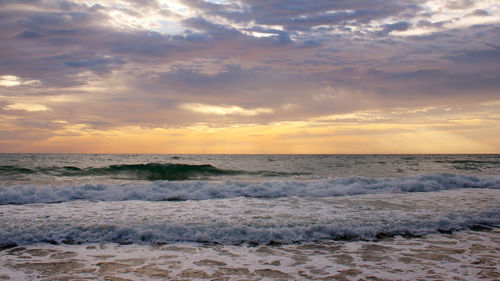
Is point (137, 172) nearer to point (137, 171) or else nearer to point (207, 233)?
point (137, 171)

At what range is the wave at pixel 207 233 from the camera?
247 inches

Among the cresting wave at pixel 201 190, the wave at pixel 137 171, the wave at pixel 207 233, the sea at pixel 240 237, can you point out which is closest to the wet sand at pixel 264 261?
the sea at pixel 240 237

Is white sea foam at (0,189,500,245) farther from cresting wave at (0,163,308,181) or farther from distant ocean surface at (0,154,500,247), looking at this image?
cresting wave at (0,163,308,181)

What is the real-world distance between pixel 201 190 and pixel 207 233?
638 cm

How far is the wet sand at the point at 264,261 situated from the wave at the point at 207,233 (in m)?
0.33

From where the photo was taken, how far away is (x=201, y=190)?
12875 millimetres

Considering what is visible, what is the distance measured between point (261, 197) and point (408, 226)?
5.87 meters

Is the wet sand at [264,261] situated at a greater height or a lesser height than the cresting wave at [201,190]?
lesser

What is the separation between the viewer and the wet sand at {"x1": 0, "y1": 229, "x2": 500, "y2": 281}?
4.53 metres

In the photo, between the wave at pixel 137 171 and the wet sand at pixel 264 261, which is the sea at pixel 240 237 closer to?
the wet sand at pixel 264 261

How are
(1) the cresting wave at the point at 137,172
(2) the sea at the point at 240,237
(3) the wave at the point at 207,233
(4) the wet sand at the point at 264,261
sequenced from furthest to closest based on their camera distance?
(1) the cresting wave at the point at 137,172 → (3) the wave at the point at 207,233 → (2) the sea at the point at 240,237 → (4) the wet sand at the point at 264,261

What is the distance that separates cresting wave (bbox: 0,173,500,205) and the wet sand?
232 inches

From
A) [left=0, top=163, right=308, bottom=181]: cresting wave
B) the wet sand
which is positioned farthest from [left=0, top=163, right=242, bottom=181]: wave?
the wet sand

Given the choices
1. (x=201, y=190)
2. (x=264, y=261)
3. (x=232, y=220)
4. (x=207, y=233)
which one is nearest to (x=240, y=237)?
(x=207, y=233)
